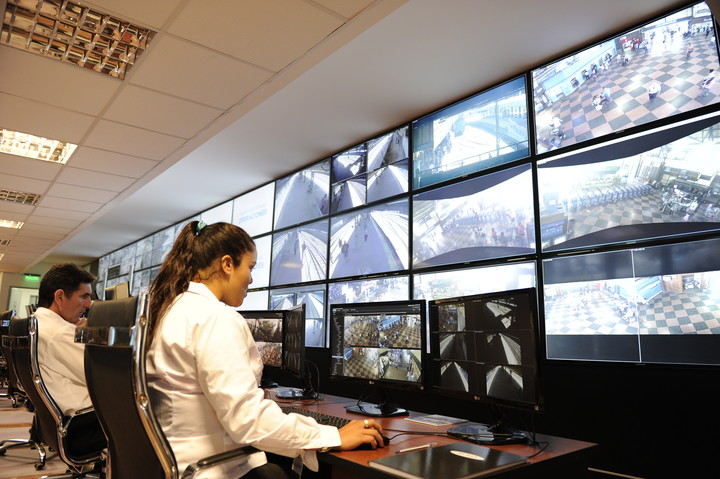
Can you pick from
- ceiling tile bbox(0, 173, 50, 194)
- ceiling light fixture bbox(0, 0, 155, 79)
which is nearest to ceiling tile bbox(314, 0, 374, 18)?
ceiling light fixture bbox(0, 0, 155, 79)

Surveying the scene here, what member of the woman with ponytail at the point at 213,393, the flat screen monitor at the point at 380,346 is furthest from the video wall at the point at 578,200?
the woman with ponytail at the point at 213,393

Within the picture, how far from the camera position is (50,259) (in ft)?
39.3

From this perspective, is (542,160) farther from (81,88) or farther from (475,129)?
(81,88)

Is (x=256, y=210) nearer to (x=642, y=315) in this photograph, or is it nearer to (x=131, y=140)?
→ (x=131, y=140)

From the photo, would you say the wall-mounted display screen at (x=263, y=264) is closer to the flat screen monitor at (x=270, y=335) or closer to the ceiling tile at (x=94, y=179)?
the ceiling tile at (x=94, y=179)

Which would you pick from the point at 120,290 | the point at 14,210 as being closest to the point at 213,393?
the point at 120,290

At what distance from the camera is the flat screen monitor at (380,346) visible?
2.20 metres

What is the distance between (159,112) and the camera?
11.1 feet

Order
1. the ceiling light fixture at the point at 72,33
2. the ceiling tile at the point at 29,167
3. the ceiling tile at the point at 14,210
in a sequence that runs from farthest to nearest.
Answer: the ceiling tile at the point at 14,210
the ceiling tile at the point at 29,167
the ceiling light fixture at the point at 72,33

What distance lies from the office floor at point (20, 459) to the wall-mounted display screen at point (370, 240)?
8.15 feet

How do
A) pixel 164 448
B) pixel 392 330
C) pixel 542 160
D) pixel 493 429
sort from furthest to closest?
1. pixel 542 160
2. pixel 392 330
3. pixel 493 429
4. pixel 164 448

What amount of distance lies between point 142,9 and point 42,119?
5.68ft

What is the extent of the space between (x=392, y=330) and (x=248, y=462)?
109cm

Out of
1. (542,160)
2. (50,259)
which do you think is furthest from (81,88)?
(50,259)
